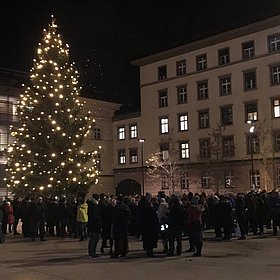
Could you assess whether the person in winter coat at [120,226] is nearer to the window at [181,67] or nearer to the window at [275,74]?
the window at [275,74]

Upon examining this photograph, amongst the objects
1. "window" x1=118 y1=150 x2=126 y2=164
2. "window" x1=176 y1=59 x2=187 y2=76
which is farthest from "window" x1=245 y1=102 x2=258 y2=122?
"window" x1=118 y1=150 x2=126 y2=164

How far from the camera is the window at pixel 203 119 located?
49.8m

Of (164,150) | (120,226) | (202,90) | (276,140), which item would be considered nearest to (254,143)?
(276,140)

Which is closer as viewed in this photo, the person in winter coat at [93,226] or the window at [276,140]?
the person in winter coat at [93,226]

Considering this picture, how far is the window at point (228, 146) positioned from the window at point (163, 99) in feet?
29.8

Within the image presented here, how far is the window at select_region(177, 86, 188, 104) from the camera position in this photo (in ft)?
171

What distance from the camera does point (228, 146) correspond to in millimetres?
47688

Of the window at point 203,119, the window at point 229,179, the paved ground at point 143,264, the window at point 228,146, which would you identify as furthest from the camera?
the window at point 203,119

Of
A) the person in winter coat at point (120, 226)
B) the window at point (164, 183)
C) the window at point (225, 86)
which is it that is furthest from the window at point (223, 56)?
the person in winter coat at point (120, 226)

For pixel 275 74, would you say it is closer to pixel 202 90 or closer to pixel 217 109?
pixel 217 109

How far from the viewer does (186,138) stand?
51.3m

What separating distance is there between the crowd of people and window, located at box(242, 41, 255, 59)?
26.9 meters

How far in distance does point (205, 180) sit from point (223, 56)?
42.7 feet

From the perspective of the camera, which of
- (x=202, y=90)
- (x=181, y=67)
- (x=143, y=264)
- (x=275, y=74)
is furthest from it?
(x=181, y=67)
